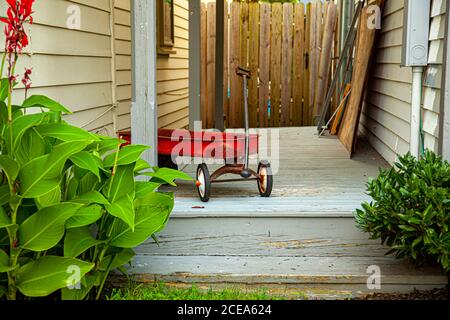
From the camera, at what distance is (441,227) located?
3420 millimetres

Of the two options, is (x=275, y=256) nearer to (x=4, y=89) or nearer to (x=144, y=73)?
(x=144, y=73)

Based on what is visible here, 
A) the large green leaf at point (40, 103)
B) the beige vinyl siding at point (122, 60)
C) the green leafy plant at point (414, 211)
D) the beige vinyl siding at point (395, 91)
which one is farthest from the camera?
the beige vinyl siding at point (122, 60)

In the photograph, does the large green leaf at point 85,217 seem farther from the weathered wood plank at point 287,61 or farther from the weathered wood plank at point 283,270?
the weathered wood plank at point 287,61

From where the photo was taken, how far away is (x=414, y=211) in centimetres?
345

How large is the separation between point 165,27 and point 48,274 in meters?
5.43

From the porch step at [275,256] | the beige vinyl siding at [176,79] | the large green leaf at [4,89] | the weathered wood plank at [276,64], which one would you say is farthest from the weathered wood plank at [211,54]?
the large green leaf at [4,89]

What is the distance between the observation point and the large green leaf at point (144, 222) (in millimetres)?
3328

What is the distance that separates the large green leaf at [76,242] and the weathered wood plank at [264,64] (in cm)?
775

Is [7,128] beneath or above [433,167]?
above

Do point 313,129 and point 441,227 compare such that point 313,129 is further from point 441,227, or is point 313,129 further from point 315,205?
point 441,227

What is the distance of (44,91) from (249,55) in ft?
23.0

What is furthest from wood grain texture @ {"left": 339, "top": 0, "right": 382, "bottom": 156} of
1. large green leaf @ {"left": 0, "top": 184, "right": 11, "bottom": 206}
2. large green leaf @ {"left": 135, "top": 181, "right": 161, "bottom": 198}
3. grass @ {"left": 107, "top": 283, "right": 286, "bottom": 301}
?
large green leaf @ {"left": 0, "top": 184, "right": 11, "bottom": 206}

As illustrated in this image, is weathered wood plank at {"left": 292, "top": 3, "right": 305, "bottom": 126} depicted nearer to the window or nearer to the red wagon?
the window
